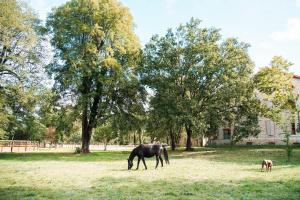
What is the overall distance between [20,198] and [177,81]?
A: 110 feet

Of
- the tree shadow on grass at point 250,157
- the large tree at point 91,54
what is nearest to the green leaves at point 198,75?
the large tree at point 91,54

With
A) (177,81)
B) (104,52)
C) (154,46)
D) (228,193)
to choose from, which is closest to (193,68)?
(177,81)

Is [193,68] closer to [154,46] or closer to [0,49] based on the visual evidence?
[154,46]

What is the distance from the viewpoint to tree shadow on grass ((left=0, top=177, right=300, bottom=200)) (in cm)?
1053

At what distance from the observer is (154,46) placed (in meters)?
44.1

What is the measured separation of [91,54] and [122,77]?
15.2 feet

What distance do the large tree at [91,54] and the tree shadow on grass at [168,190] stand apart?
27.0 meters

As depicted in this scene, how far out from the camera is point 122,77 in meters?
41.3

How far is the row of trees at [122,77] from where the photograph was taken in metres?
37.6

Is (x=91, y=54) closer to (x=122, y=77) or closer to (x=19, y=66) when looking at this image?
(x=122, y=77)

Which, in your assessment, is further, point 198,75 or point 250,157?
point 198,75

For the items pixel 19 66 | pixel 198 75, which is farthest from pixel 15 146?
pixel 198 75

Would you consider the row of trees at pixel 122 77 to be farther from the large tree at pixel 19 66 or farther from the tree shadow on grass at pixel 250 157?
the tree shadow on grass at pixel 250 157

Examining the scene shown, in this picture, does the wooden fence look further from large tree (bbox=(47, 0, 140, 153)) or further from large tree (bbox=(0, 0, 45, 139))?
large tree (bbox=(47, 0, 140, 153))
